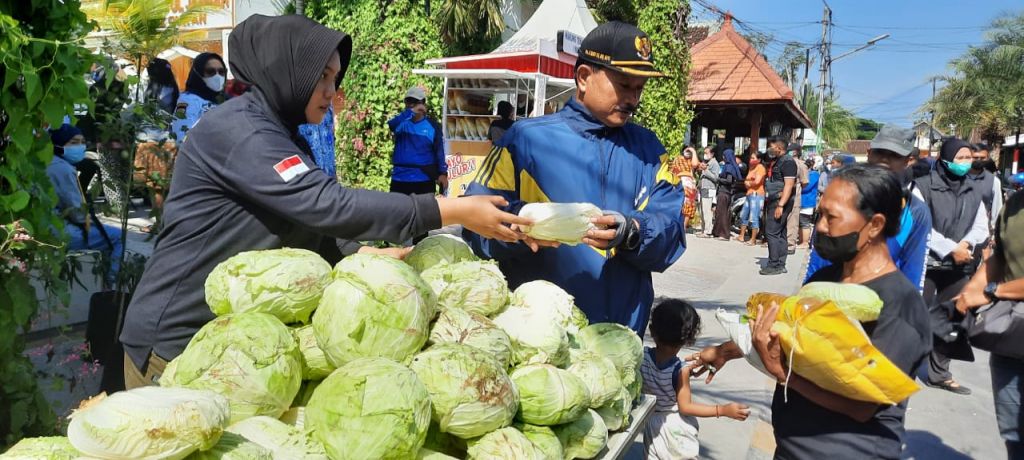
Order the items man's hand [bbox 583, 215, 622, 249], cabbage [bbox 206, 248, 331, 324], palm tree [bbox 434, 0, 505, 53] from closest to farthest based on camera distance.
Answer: cabbage [bbox 206, 248, 331, 324]
man's hand [bbox 583, 215, 622, 249]
palm tree [bbox 434, 0, 505, 53]

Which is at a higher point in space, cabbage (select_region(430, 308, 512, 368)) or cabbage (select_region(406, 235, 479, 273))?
cabbage (select_region(406, 235, 479, 273))

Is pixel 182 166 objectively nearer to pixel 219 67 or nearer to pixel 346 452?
pixel 346 452

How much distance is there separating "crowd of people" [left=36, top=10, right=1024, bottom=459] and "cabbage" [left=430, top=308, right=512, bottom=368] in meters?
0.28

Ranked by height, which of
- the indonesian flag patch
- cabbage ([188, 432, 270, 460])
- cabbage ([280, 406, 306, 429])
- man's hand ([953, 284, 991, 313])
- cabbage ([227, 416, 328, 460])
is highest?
the indonesian flag patch

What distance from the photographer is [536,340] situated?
1940 mm

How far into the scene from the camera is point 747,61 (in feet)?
71.6

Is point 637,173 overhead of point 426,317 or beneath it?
overhead

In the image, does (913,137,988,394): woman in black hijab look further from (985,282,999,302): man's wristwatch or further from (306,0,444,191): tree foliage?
(306,0,444,191): tree foliage

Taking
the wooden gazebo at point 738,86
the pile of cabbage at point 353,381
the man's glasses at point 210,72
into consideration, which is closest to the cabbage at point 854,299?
the pile of cabbage at point 353,381

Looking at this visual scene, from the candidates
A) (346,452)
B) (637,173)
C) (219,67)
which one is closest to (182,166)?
(346,452)

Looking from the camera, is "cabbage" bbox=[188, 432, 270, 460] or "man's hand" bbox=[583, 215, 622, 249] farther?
"man's hand" bbox=[583, 215, 622, 249]

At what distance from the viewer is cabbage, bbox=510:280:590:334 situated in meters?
2.08

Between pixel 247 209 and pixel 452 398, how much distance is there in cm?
85

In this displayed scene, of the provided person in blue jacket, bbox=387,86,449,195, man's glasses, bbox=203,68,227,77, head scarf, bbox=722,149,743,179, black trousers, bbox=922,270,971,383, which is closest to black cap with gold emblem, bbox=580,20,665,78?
black trousers, bbox=922,270,971,383
